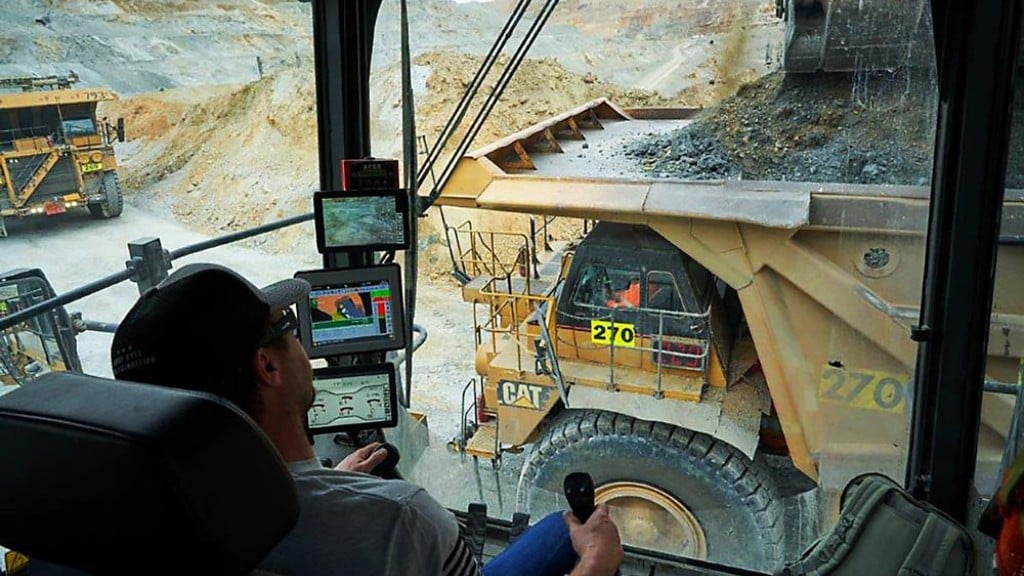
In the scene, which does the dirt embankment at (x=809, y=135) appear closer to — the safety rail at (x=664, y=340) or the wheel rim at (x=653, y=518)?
the safety rail at (x=664, y=340)

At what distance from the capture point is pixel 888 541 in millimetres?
1704

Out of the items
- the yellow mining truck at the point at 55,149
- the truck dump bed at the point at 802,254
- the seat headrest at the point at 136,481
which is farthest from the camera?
the yellow mining truck at the point at 55,149

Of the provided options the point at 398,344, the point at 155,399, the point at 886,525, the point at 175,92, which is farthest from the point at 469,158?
the point at 155,399

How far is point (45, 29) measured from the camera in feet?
7.38

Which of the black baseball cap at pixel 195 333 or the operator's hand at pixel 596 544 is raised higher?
the black baseball cap at pixel 195 333

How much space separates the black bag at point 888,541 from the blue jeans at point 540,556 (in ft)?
2.23

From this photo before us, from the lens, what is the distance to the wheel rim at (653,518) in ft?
8.79

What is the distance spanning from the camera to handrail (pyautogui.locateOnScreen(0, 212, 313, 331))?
5.69 ft

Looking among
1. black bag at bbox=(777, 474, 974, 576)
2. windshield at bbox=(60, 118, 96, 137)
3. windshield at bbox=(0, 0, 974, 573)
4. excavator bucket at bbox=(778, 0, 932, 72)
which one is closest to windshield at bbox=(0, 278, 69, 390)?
windshield at bbox=(0, 0, 974, 573)

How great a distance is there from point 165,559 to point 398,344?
57.1 inches

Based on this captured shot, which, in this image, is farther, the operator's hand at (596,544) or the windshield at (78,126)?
the windshield at (78,126)

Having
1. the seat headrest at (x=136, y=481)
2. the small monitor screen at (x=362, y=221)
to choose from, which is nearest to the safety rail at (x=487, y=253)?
the small monitor screen at (x=362, y=221)

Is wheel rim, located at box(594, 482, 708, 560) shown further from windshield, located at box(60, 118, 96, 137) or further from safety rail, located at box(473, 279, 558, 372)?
windshield, located at box(60, 118, 96, 137)

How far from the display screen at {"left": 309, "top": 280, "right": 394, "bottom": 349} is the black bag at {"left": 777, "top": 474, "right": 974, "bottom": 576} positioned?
119 centimetres
